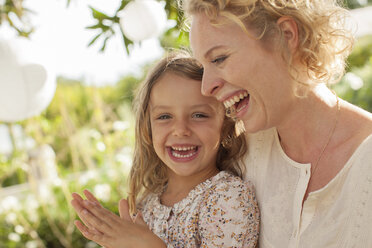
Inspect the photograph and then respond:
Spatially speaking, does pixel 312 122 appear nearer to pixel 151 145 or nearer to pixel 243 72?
pixel 243 72

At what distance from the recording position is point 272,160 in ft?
5.63

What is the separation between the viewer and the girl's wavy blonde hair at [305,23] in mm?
1447

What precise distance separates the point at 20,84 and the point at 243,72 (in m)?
1.23

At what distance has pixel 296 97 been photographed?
5.09 feet

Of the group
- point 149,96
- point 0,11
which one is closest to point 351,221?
point 149,96

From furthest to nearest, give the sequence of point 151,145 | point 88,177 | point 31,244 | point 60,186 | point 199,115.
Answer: point 88,177 < point 60,186 < point 31,244 < point 151,145 < point 199,115

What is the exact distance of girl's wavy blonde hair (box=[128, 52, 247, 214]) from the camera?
1.87m

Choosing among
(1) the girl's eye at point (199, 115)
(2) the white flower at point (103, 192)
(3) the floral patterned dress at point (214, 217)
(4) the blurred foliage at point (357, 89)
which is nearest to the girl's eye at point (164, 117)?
(1) the girl's eye at point (199, 115)

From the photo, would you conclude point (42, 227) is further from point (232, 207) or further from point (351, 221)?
point (351, 221)

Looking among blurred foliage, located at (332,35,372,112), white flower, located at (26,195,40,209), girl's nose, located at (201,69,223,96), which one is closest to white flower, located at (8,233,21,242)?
white flower, located at (26,195,40,209)

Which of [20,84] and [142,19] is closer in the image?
[20,84]

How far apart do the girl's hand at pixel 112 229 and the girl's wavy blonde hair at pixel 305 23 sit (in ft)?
2.60

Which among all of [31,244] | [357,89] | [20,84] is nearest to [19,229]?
[31,244]

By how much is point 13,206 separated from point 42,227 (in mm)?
490
